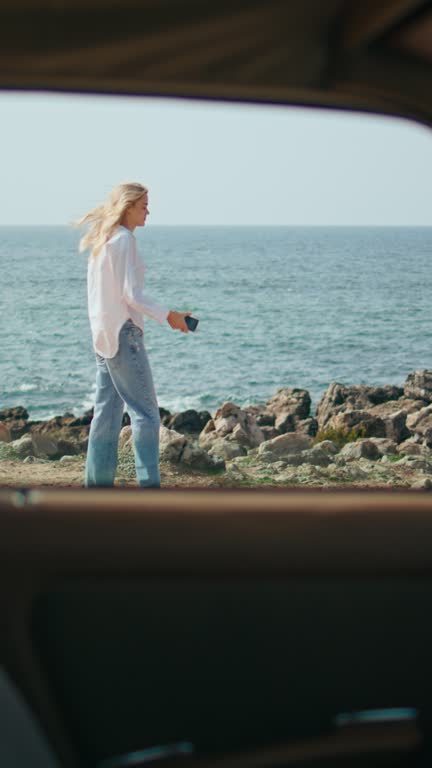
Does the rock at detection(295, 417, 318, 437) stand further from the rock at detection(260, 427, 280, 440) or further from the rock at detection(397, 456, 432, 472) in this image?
the rock at detection(397, 456, 432, 472)

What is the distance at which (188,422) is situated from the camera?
12211mm

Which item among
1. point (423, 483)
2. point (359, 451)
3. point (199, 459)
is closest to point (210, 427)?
point (359, 451)

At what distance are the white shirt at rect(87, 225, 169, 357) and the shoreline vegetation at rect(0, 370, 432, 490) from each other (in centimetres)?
230

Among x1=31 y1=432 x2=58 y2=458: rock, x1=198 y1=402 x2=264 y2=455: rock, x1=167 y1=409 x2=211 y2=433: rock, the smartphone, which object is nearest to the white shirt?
the smartphone

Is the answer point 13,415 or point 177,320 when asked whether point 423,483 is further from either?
point 13,415

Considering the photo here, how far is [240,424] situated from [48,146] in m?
40.7

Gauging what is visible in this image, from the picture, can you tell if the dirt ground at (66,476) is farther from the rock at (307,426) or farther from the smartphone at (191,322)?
the rock at (307,426)

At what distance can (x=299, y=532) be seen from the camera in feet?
5.33

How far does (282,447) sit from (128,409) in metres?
5.24

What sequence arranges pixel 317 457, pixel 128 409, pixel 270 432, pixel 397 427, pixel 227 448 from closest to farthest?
pixel 128 409, pixel 317 457, pixel 227 448, pixel 270 432, pixel 397 427

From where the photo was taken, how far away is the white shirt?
4223 mm

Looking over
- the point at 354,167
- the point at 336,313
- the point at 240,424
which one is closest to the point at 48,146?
the point at 354,167

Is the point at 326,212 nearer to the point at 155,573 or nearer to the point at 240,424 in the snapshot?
the point at 240,424

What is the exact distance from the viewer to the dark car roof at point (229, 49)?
1.46m
